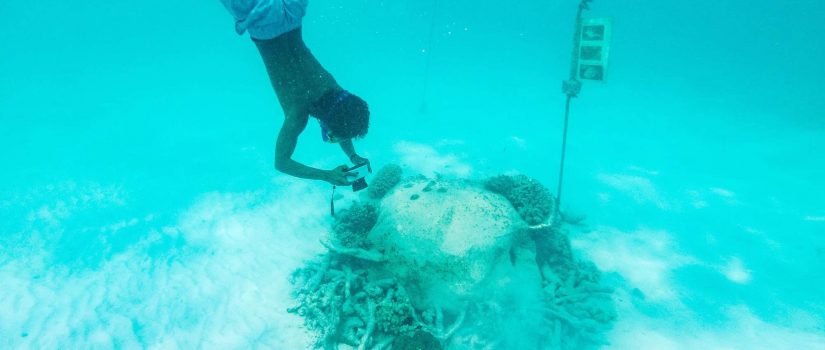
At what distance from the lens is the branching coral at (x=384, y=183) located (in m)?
9.62

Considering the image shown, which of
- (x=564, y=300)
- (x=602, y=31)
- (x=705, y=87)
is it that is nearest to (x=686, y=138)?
(x=602, y=31)

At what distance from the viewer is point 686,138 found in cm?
2242

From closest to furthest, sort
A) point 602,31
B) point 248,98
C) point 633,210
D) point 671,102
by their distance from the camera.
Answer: point 602,31 < point 633,210 < point 248,98 < point 671,102

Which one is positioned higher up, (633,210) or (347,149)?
(347,149)

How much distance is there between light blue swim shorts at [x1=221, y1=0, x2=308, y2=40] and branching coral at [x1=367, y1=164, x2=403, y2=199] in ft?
20.6

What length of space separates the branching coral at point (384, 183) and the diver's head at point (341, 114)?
5.92 m

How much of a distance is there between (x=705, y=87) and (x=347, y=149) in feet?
191

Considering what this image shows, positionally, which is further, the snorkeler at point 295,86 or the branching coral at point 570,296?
the branching coral at point 570,296

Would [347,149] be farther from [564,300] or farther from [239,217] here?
[239,217]

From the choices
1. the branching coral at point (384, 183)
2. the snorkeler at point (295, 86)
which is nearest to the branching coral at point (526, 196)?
the branching coral at point (384, 183)

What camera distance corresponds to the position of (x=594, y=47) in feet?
24.2

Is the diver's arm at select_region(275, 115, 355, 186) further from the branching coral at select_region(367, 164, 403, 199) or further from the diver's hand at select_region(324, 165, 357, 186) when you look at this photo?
the branching coral at select_region(367, 164, 403, 199)

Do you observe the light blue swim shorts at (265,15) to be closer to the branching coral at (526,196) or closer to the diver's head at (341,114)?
the diver's head at (341,114)

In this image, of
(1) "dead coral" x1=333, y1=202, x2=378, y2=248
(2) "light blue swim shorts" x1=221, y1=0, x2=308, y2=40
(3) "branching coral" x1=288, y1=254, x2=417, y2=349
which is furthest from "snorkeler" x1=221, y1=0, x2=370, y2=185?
(1) "dead coral" x1=333, y1=202, x2=378, y2=248
